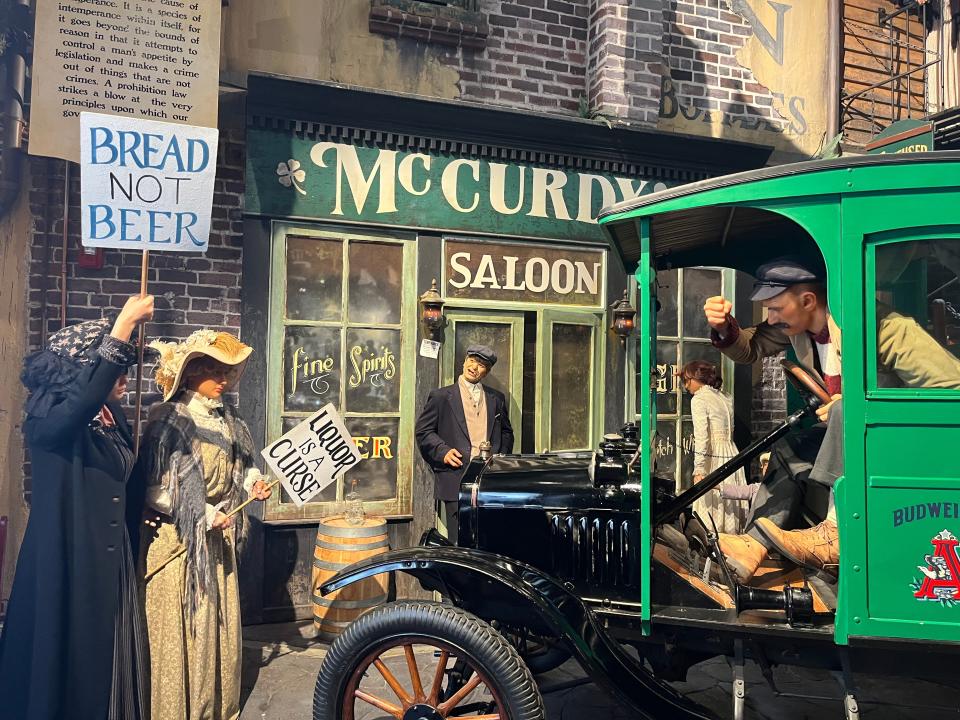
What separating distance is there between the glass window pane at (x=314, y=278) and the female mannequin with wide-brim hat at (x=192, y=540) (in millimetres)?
1837

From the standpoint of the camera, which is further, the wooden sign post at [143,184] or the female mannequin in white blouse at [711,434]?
the female mannequin in white blouse at [711,434]

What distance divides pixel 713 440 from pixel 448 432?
2.13 metres

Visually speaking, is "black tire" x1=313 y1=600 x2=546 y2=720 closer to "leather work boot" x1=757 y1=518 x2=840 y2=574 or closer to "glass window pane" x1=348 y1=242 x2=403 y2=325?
"leather work boot" x1=757 y1=518 x2=840 y2=574

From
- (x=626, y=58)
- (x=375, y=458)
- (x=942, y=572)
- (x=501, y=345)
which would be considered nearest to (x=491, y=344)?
(x=501, y=345)

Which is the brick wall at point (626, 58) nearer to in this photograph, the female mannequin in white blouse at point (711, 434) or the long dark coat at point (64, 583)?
the female mannequin in white blouse at point (711, 434)

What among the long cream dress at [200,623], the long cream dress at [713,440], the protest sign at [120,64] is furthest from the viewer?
the long cream dress at [713,440]

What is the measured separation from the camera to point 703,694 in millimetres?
4078

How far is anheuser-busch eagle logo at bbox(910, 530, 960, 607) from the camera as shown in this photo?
8.34ft

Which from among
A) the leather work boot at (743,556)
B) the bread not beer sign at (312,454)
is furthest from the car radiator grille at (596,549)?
the bread not beer sign at (312,454)

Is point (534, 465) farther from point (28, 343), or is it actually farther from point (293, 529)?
point (28, 343)

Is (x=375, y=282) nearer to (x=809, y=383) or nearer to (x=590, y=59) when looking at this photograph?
(x=590, y=59)

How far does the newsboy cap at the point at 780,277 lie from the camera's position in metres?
3.08

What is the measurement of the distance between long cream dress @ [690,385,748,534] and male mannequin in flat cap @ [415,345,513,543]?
5.05 feet

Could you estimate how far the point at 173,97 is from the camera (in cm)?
479
